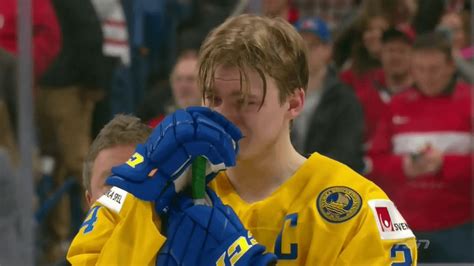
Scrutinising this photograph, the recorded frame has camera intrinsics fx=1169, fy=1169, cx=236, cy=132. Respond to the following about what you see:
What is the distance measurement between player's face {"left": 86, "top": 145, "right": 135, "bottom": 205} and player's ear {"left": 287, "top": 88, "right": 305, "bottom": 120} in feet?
1.52

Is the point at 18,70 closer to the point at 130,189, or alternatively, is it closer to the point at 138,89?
the point at 138,89

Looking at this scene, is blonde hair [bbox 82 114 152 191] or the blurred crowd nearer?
blonde hair [bbox 82 114 152 191]

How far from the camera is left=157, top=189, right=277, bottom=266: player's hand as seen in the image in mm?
1869

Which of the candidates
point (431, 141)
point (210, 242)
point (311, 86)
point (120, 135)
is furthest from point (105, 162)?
point (431, 141)

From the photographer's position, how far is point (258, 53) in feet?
6.40

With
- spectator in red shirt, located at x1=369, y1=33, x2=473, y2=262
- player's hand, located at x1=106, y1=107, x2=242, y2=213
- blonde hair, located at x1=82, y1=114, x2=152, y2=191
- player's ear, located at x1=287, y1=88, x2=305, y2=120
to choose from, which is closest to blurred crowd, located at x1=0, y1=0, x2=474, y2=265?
spectator in red shirt, located at x1=369, y1=33, x2=473, y2=262

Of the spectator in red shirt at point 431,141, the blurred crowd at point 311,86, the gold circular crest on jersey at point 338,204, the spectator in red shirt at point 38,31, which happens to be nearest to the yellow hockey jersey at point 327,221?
the gold circular crest on jersey at point 338,204

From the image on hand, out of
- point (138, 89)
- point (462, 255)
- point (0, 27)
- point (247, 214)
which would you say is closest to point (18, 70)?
point (0, 27)

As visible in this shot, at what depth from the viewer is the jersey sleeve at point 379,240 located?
1.95m

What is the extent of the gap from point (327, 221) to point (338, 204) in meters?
0.03

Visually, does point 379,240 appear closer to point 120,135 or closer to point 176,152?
point 176,152

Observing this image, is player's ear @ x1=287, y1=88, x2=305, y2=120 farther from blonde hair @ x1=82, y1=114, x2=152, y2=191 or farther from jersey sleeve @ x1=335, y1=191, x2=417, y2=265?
blonde hair @ x1=82, y1=114, x2=152, y2=191

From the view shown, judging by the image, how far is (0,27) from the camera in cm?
420

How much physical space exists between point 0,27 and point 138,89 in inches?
21.5
